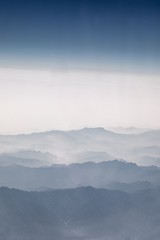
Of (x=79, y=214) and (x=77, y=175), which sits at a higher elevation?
(x=77, y=175)

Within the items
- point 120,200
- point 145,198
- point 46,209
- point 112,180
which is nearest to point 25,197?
point 46,209

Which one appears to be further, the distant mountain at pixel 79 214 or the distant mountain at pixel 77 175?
the distant mountain at pixel 77 175

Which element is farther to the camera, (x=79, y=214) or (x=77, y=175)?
(x=77, y=175)

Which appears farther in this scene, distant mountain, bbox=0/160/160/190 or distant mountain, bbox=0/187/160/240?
distant mountain, bbox=0/160/160/190
